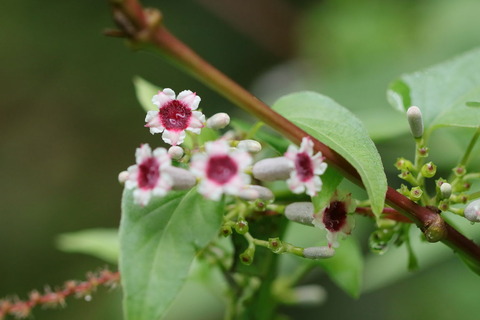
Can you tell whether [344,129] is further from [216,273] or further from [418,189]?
[216,273]

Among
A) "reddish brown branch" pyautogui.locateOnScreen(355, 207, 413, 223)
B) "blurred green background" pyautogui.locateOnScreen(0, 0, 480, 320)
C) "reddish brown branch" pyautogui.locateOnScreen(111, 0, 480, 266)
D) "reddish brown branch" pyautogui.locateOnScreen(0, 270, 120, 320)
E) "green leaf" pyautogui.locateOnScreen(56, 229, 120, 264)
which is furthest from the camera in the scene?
"blurred green background" pyautogui.locateOnScreen(0, 0, 480, 320)

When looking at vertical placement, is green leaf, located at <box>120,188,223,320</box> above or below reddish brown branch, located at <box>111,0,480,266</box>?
below

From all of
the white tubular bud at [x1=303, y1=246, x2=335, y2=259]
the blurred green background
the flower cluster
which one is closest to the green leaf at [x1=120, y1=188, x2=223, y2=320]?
the flower cluster

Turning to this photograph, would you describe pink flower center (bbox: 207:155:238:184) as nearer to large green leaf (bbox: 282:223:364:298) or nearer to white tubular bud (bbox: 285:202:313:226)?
white tubular bud (bbox: 285:202:313:226)

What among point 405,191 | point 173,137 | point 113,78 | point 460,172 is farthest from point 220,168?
point 113,78

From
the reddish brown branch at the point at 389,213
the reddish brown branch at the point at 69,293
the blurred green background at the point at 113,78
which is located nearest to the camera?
the reddish brown branch at the point at 389,213

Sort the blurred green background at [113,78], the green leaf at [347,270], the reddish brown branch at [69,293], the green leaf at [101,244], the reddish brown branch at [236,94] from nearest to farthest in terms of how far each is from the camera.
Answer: the reddish brown branch at [236,94] < the reddish brown branch at [69,293] < the green leaf at [347,270] < the green leaf at [101,244] < the blurred green background at [113,78]

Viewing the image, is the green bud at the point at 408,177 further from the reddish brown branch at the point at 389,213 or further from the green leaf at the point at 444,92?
the green leaf at the point at 444,92

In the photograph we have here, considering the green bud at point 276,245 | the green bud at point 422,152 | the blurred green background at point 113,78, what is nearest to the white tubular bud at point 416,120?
the green bud at point 422,152
